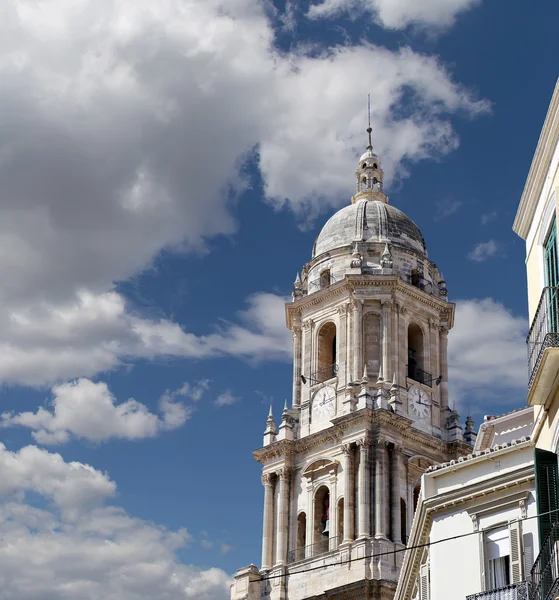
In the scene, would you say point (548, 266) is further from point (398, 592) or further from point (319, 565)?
point (319, 565)

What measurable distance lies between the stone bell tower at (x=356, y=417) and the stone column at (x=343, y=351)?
56 mm

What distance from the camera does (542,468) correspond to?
778 inches

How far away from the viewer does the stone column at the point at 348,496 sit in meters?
52.4

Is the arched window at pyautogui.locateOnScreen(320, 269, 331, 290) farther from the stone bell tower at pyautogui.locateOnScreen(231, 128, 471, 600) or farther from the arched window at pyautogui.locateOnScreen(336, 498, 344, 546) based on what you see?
the arched window at pyautogui.locateOnScreen(336, 498, 344, 546)

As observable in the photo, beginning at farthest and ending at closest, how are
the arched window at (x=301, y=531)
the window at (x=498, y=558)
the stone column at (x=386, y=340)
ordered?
the stone column at (x=386, y=340)
the arched window at (x=301, y=531)
the window at (x=498, y=558)

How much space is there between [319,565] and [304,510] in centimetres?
351

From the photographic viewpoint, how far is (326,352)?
60.3m

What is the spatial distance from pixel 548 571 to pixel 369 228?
45.0 meters

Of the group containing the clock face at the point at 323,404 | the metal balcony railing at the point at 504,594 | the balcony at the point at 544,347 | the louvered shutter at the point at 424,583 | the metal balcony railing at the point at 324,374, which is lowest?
the metal balcony railing at the point at 504,594

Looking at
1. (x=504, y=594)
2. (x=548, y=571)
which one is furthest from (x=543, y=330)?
(x=504, y=594)

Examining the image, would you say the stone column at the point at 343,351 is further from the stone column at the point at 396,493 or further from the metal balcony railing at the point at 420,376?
the stone column at the point at 396,493

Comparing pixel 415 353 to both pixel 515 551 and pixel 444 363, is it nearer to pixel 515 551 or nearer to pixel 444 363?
pixel 444 363


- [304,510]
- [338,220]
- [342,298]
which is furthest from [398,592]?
[338,220]

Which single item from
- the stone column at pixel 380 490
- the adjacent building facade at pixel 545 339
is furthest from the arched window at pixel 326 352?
the adjacent building facade at pixel 545 339
